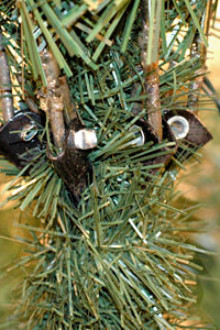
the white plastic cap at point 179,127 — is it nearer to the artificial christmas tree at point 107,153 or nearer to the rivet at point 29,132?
the artificial christmas tree at point 107,153

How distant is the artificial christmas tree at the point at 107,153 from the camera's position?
255 millimetres

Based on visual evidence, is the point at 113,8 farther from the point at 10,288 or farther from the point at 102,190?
the point at 10,288

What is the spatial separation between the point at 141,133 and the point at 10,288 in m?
0.21

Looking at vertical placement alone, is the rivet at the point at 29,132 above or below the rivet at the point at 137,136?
above

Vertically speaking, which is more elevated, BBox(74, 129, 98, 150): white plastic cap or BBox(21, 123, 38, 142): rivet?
BBox(21, 123, 38, 142): rivet

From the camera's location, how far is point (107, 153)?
0.27 meters

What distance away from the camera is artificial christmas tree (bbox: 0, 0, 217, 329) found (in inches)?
10.0

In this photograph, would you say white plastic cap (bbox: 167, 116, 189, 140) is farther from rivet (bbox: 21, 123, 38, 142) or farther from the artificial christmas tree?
rivet (bbox: 21, 123, 38, 142)

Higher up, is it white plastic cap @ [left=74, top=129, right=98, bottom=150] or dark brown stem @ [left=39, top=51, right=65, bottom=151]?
dark brown stem @ [left=39, top=51, right=65, bottom=151]

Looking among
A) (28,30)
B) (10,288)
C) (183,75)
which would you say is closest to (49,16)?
(28,30)

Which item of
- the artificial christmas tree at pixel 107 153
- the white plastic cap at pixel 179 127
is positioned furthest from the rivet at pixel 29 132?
the white plastic cap at pixel 179 127

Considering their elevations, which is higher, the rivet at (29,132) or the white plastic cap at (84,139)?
the rivet at (29,132)

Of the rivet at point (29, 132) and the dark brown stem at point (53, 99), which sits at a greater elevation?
the dark brown stem at point (53, 99)

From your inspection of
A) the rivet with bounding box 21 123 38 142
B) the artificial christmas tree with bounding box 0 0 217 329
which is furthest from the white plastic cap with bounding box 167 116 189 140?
the rivet with bounding box 21 123 38 142
